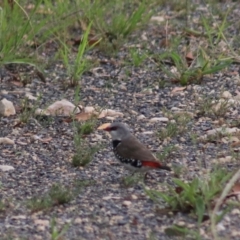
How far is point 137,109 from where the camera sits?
664cm

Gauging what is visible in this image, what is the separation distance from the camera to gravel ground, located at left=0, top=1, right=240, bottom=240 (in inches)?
183

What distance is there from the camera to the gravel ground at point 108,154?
4.64 metres

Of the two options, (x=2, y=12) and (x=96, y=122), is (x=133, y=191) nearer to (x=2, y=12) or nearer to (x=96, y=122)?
(x=96, y=122)

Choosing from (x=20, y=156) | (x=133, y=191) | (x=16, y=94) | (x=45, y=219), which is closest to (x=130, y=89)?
(x=16, y=94)

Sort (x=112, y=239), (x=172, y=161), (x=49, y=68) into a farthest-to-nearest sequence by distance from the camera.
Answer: (x=49, y=68) → (x=172, y=161) → (x=112, y=239)

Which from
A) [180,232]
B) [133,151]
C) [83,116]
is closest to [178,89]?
[83,116]

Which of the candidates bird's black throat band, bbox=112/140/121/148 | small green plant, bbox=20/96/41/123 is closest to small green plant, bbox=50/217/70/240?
bird's black throat band, bbox=112/140/121/148

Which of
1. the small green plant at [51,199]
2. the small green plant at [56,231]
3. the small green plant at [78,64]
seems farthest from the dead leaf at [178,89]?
the small green plant at [56,231]

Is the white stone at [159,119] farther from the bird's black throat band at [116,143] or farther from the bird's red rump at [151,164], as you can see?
the bird's red rump at [151,164]

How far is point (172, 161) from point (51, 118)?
3.76ft

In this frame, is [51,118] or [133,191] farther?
[51,118]

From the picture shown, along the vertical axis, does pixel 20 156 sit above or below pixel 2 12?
below

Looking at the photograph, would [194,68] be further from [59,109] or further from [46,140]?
[46,140]

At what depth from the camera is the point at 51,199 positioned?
16.1ft
